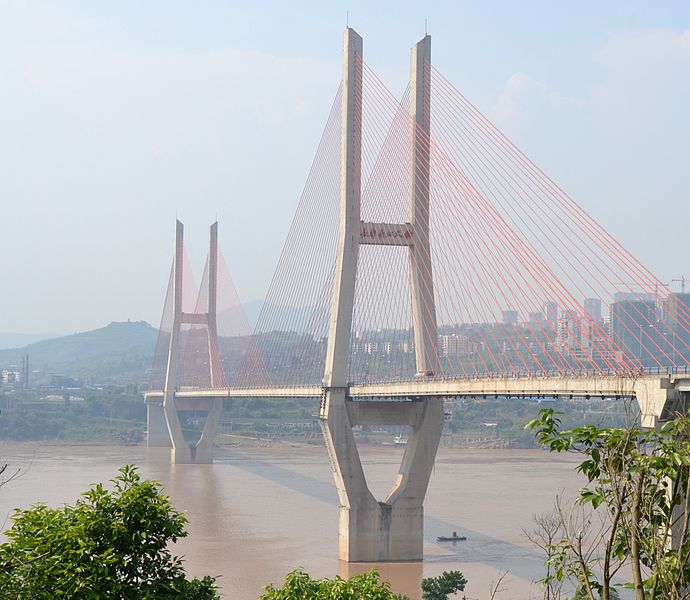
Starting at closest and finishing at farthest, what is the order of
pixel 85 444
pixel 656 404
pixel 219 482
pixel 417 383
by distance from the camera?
pixel 656 404, pixel 417 383, pixel 219 482, pixel 85 444

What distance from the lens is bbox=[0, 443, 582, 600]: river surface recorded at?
24984mm

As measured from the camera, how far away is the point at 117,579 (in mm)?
8227

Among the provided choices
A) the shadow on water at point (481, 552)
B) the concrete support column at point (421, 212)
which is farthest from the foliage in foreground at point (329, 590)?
the concrete support column at point (421, 212)

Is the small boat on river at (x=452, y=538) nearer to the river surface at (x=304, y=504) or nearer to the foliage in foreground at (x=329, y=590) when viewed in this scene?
the river surface at (x=304, y=504)

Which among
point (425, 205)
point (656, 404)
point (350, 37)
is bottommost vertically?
point (656, 404)

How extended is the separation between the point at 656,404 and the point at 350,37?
14873 millimetres

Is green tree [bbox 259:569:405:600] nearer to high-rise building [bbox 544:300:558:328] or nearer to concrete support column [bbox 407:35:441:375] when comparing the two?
high-rise building [bbox 544:300:558:328]

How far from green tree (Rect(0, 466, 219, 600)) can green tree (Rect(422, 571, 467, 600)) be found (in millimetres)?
12276

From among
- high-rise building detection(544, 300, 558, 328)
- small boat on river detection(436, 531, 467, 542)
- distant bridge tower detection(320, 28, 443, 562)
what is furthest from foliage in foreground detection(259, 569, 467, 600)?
small boat on river detection(436, 531, 467, 542)

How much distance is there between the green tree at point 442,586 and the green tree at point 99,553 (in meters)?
12.3

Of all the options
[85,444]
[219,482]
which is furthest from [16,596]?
[85,444]

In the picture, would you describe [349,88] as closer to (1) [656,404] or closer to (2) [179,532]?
(1) [656,404]

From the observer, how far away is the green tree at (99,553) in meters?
7.99

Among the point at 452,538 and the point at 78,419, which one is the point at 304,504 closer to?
the point at 452,538
